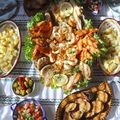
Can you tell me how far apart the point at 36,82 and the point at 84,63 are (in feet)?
0.97

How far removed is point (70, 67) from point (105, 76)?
23 centimetres

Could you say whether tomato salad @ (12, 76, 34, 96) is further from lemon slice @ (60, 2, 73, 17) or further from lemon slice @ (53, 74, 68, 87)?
lemon slice @ (60, 2, 73, 17)

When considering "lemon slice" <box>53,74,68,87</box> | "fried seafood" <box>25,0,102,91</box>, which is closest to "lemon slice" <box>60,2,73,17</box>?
"fried seafood" <box>25,0,102,91</box>

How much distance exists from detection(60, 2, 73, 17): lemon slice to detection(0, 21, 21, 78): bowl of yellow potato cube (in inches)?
10.3

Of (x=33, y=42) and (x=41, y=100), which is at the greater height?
(x=33, y=42)

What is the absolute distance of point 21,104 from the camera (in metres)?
3.30

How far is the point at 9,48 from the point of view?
3.31 meters

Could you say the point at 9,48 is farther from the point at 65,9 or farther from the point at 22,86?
the point at 65,9

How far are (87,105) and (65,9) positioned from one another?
0.53 meters

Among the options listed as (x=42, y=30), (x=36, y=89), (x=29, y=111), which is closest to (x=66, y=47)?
(x=42, y=30)

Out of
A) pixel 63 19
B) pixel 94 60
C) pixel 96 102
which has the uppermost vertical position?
pixel 63 19

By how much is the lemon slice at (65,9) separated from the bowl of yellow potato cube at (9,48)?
0.26m

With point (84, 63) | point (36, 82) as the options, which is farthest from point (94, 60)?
point (36, 82)

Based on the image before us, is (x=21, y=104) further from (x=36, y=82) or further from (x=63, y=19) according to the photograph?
(x=63, y=19)
